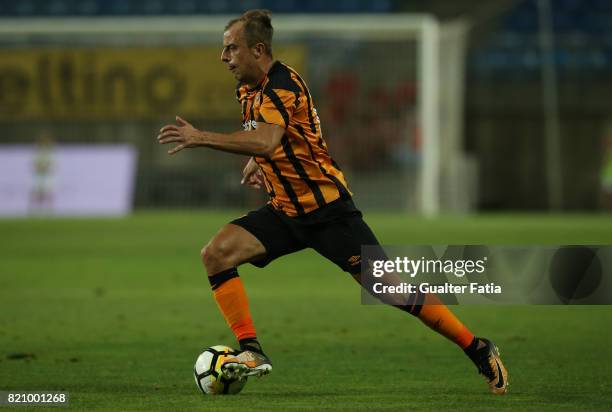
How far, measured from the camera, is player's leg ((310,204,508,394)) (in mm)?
6438

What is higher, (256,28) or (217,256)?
(256,28)

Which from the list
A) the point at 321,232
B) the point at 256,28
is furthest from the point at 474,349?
the point at 256,28

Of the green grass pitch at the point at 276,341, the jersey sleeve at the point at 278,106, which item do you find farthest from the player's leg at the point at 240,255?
the jersey sleeve at the point at 278,106

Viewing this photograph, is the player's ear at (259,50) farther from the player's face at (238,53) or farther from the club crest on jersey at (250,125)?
the club crest on jersey at (250,125)

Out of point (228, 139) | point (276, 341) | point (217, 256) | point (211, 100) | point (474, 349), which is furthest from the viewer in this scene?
point (211, 100)

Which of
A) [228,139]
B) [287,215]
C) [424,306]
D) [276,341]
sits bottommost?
[276,341]

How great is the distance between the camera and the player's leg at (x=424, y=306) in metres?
6.44

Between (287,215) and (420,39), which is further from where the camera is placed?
(420,39)

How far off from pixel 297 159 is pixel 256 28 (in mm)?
699

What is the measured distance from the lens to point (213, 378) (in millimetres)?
6402

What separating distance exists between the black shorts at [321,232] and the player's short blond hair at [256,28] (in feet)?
2.85

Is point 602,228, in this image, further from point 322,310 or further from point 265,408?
point 265,408

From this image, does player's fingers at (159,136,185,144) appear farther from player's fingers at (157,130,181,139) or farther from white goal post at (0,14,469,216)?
white goal post at (0,14,469,216)

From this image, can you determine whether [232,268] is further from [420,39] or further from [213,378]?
[420,39]
